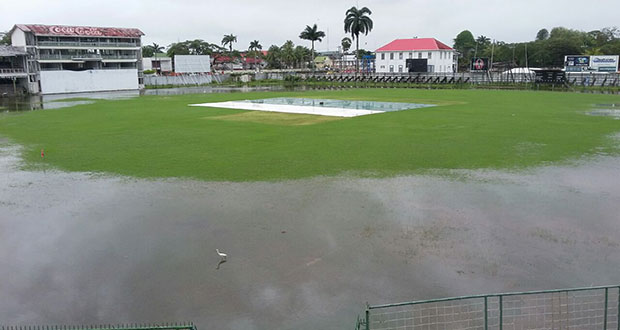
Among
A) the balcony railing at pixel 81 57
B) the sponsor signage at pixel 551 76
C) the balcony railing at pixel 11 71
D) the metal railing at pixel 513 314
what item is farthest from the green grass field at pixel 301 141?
the balcony railing at pixel 81 57

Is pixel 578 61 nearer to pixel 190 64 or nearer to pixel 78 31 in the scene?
pixel 190 64

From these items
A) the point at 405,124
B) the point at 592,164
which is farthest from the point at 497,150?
the point at 405,124

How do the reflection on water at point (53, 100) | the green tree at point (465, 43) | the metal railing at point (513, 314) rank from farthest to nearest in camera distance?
the green tree at point (465, 43) < the reflection on water at point (53, 100) < the metal railing at point (513, 314)

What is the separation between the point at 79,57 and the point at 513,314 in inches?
3117

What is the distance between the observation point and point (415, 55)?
94.1 m

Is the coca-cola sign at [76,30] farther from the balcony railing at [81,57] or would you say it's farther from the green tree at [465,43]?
the green tree at [465,43]

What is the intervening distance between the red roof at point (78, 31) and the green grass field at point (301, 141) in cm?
3977

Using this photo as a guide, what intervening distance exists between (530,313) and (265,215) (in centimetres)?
670

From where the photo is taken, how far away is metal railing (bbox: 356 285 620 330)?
7.81m

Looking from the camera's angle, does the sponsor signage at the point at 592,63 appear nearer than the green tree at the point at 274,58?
Yes

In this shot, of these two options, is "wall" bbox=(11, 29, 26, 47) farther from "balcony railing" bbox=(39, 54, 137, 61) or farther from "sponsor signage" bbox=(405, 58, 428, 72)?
"sponsor signage" bbox=(405, 58, 428, 72)

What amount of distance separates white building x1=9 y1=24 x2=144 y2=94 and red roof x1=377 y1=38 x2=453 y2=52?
45.5m

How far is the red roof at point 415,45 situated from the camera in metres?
93.5

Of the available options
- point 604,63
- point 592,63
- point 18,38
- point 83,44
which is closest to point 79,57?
point 83,44
